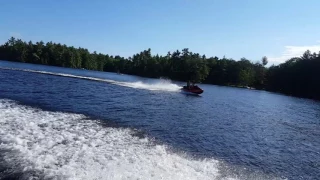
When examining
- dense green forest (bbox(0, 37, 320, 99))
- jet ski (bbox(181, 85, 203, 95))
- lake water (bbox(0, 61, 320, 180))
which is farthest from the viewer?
dense green forest (bbox(0, 37, 320, 99))

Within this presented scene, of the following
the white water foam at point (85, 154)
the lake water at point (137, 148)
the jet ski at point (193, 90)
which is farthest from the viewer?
the jet ski at point (193, 90)

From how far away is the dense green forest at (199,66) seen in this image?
116250mm

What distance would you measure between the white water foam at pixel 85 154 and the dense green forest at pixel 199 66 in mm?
88159

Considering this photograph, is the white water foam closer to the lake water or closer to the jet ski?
the lake water

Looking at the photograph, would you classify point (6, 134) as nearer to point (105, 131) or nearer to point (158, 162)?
point (105, 131)

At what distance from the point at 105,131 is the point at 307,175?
12.5 metres

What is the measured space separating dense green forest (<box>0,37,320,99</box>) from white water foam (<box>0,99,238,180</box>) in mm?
88159

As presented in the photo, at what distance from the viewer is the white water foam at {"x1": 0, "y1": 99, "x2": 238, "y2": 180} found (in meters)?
11.2

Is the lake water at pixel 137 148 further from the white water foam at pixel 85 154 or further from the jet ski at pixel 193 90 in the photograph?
the jet ski at pixel 193 90

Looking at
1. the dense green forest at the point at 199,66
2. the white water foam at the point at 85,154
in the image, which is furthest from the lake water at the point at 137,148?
the dense green forest at the point at 199,66

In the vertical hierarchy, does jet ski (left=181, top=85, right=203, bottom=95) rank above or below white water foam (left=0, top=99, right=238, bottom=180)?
above

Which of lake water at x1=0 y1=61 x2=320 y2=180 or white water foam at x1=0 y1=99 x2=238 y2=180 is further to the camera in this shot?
lake water at x1=0 y1=61 x2=320 y2=180

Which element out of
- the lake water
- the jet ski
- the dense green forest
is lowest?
the lake water

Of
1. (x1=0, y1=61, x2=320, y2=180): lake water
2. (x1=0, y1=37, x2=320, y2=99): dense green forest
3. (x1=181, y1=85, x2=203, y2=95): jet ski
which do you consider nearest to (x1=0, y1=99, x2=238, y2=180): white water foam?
(x1=0, y1=61, x2=320, y2=180): lake water
